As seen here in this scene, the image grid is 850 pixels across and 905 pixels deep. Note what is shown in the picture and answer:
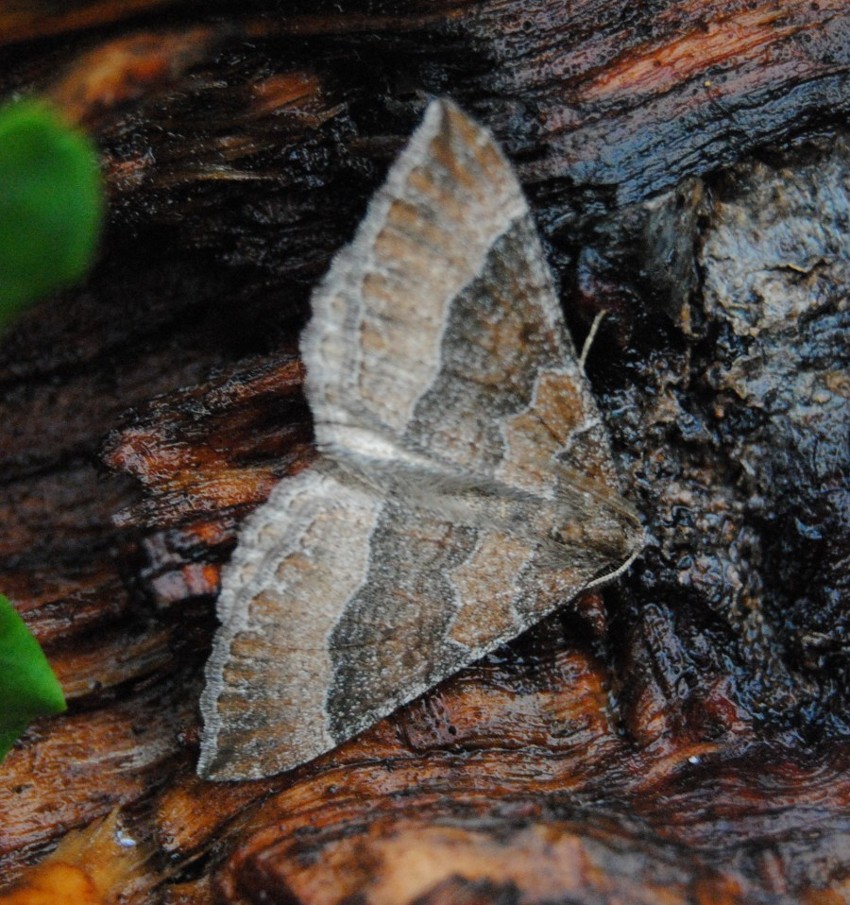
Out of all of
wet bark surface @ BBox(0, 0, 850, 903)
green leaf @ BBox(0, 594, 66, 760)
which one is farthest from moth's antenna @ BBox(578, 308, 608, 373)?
green leaf @ BBox(0, 594, 66, 760)

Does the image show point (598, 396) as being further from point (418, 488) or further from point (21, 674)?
point (21, 674)

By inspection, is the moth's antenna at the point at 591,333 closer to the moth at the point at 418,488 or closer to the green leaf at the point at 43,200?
the moth at the point at 418,488

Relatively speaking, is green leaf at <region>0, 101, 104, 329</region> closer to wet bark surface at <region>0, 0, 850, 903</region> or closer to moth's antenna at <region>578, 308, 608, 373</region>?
wet bark surface at <region>0, 0, 850, 903</region>

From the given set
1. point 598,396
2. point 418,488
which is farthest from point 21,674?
point 598,396

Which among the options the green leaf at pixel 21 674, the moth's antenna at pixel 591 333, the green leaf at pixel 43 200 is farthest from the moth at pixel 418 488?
the green leaf at pixel 43 200

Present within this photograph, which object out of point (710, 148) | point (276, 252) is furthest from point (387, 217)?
point (710, 148)

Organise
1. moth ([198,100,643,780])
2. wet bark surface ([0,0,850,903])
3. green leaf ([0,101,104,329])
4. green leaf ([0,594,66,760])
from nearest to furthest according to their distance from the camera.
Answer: green leaf ([0,101,104,329]) < green leaf ([0,594,66,760]) < moth ([198,100,643,780]) < wet bark surface ([0,0,850,903])

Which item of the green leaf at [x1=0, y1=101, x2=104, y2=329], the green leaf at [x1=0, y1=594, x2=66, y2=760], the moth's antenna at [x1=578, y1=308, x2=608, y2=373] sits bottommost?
the green leaf at [x1=0, y1=594, x2=66, y2=760]
